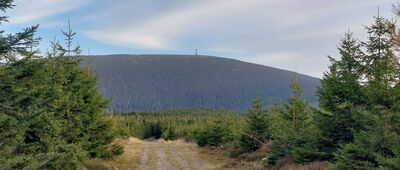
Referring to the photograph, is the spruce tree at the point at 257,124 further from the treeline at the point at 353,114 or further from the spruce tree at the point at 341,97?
the spruce tree at the point at 341,97

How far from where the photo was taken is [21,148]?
13.7 m

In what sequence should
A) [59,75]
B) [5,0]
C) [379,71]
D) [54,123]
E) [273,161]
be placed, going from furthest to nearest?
[273,161] → [59,75] → [54,123] → [379,71] → [5,0]

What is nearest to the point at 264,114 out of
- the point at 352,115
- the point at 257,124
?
the point at 257,124

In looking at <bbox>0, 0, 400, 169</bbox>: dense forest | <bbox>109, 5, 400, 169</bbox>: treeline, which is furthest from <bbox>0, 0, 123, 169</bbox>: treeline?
<bbox>109, 5, 400, 169</bbox>: treeline

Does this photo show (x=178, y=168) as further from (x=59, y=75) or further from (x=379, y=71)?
(x=379, y=71)

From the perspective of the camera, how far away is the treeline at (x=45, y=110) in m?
10.1

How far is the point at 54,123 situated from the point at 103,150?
11906 millimetres

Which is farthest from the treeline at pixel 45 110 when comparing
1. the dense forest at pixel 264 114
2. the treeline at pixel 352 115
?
the treeline at pixel 352 115

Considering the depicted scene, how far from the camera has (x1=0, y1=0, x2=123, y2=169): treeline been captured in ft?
33.3

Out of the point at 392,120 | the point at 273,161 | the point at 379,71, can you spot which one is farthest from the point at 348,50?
the point at 273,161

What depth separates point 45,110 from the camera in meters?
14.1

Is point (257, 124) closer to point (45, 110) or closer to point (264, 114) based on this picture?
point (264, 114)

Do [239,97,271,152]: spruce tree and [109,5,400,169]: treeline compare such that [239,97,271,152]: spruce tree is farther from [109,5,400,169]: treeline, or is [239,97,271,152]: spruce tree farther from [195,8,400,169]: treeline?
[195,8,400,169]: treeline

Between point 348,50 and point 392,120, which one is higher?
point 348,50
